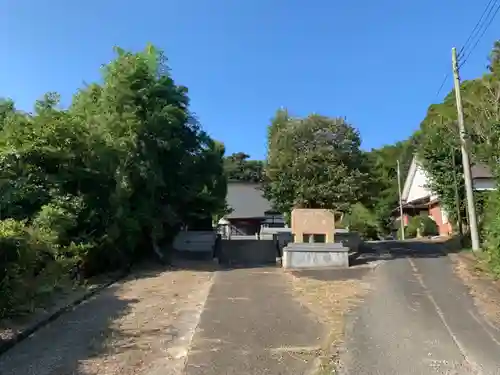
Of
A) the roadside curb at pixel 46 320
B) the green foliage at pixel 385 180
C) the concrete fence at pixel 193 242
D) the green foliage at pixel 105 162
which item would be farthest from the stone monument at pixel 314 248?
the concrete fence at pixel 193 242

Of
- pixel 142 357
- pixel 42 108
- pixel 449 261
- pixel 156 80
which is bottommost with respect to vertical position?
pixel 142 357

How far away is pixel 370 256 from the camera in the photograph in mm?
16391

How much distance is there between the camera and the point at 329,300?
936 cm

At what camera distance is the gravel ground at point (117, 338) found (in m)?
5.53

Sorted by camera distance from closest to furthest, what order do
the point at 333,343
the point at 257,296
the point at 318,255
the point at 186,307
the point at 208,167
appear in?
the point at 333,343
the point at 186,307
the point at 257,296
the point at 318,255
the point at 208,167

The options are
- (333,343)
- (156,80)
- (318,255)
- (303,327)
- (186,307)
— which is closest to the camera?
(333,343)

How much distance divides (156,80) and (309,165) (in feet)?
18.8

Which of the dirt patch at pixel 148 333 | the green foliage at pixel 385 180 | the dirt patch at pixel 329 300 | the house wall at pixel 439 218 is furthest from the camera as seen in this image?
the house wall at pixel 439 218

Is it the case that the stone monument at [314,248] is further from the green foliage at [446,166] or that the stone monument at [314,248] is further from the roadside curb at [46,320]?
the green foliage at [446,166]

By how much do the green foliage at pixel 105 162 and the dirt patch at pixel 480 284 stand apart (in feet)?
28.0

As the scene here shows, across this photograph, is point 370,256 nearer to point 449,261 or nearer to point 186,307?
point 449,261

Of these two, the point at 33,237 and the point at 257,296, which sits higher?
the point at 33,237

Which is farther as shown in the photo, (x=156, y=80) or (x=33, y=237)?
(x=156, y=80)

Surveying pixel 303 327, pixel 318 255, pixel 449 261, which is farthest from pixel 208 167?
pixel 303 327
